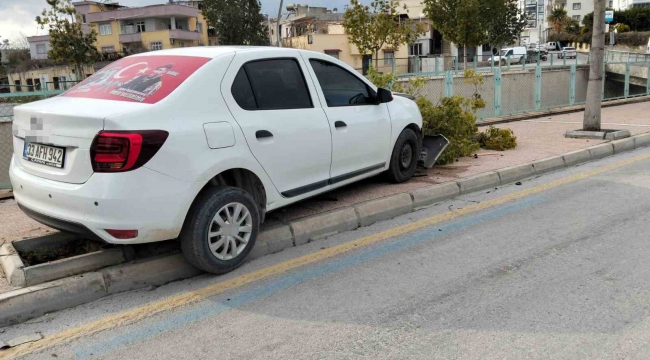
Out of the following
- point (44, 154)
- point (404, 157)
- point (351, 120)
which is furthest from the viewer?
point (404, 157)

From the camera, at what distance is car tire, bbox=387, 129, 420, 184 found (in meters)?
6.60

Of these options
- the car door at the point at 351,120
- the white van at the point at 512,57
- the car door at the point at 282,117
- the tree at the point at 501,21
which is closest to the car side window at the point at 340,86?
the car door at the point at 351,120

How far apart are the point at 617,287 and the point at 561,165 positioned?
470 cm

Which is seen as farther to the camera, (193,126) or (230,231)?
(230,231)

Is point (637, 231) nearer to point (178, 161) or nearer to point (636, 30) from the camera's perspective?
point (178, 161)

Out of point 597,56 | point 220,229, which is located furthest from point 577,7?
point 220,229

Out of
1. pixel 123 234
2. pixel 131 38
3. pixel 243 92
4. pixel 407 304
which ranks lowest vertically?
pixel 407 304

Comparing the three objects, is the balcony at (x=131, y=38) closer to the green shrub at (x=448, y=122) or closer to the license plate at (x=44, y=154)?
the green shrub at (x=448, y=122)

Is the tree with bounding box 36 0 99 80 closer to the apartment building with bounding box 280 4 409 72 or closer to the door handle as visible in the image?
the apartment building with bounding box 280 4 409 72

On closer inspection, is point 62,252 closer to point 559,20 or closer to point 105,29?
point 105,29

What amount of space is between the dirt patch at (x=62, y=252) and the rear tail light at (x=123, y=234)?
0.79 metres

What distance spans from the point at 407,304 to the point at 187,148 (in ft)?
6.33

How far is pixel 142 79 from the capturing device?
4320mm

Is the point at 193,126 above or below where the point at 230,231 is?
above
